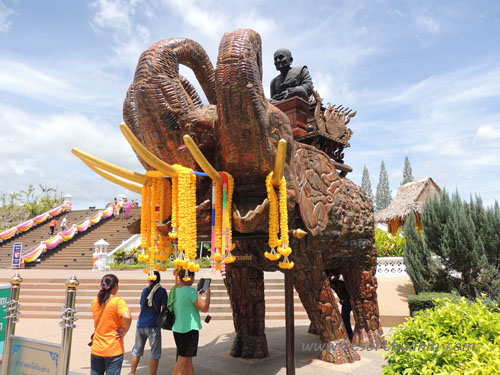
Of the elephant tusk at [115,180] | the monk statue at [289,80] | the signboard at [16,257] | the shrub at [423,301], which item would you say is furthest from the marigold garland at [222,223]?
the signboard at [16,257]

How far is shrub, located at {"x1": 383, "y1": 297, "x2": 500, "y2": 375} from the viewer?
264 centimetres

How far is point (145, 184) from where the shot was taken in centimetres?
373

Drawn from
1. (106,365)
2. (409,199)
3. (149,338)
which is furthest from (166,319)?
(409,199)

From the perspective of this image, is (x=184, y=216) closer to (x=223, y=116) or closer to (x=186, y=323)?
(x=223, y=116)

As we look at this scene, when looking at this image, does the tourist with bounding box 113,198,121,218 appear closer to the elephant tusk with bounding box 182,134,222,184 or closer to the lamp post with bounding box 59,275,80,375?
the lamp post with bounding box 59,275,80,375

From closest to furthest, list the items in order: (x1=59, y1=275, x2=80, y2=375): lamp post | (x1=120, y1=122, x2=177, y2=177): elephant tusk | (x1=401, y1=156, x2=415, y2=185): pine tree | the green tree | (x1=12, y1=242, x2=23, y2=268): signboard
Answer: (x1=120, y1=122, x2=177, y2=177): elephant tusk < (x1=59, y1=275, x2=80, y2=375): lamp post < the green tree < (x1=12, y1=242, x2=23, y2=268): signboard < (x1=401, y1=156, x2=415, y2=185): pine tree

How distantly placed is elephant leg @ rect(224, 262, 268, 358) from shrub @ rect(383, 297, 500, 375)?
271 centimetres

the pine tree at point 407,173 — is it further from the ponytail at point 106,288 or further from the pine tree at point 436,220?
the ponytail at point 106,288

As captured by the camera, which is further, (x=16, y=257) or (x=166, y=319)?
(x=16, y=257)

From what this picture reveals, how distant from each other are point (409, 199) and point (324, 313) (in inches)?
725

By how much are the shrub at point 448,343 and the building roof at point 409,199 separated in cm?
1811

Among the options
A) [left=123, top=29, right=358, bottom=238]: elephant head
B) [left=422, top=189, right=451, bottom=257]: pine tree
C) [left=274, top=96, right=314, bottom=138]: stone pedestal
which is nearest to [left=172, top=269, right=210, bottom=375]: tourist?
[left=123, top=29, right=358, bottom=238]: elephant head

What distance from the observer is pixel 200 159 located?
345cm

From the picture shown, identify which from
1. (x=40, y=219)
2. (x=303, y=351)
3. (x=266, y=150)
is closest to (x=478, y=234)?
(x=303, y=351)
